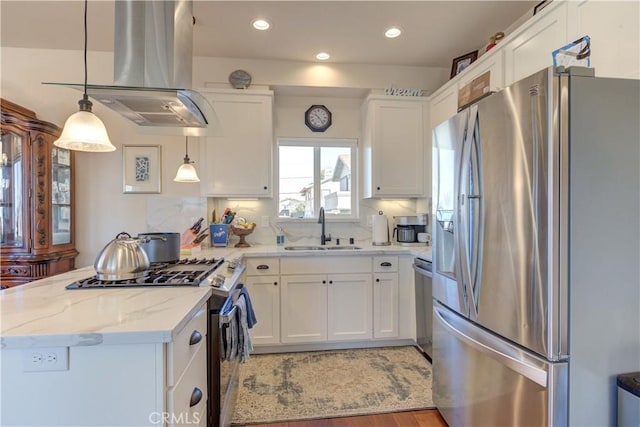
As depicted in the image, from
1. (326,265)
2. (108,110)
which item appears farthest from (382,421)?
(108,110)

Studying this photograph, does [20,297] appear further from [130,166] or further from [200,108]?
[130,166]

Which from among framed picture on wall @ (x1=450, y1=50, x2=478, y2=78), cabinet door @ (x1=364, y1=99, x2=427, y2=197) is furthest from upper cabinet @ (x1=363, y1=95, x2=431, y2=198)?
framed picture on wall @ (x1=450, y1=50, x2=478, y2=78)

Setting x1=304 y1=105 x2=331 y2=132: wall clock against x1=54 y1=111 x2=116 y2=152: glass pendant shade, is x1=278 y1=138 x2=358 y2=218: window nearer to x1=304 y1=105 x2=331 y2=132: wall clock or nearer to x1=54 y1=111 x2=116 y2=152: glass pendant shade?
x1=304 y1=105 x2=331 y2=132: wall clock

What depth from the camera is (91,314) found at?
104cm

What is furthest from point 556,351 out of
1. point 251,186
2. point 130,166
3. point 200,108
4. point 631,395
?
point 130,166

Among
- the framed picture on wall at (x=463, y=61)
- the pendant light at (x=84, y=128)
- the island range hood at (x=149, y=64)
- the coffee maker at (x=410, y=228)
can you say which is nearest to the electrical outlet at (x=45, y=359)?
the pendant light at (x=84, y=128)

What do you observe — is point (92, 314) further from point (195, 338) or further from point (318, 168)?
point (318, 168)

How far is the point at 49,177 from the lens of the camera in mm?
2670

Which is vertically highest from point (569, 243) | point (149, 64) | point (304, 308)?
point (149, 64)

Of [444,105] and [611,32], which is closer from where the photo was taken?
[611,32]

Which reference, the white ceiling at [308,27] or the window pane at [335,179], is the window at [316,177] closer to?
the window pane at [335,179]

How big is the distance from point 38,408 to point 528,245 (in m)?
1.68

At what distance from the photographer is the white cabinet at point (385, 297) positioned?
2.92 meters

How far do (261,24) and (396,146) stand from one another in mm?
1656
